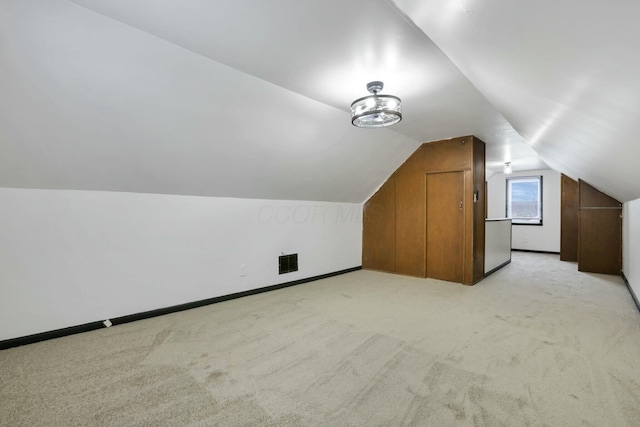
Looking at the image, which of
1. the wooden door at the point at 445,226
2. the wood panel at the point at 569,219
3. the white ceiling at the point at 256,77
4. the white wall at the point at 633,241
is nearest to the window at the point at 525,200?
the wood panel at the point at 569,219

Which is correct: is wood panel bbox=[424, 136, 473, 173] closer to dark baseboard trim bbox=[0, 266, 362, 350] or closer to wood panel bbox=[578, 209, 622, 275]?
wood panel bbox=[578, 209, 622, 275]

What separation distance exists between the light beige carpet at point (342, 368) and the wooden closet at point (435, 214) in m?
1.20

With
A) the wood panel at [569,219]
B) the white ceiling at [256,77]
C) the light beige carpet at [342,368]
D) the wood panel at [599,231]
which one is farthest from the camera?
the wood panel at [569,219]

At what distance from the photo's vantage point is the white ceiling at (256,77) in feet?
3.84

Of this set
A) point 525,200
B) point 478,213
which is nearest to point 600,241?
point 478,213

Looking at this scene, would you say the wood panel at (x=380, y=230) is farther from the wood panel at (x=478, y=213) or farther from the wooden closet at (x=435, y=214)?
the wood panel at (x=478, y=213)

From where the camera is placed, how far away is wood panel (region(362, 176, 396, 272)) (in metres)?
5.23

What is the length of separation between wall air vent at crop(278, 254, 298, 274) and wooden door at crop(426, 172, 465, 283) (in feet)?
7.15

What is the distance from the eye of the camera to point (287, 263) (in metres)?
4.37

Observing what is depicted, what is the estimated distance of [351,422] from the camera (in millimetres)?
1521

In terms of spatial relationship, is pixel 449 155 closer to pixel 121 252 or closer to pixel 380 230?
pixel 380 230

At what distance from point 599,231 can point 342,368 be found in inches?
224

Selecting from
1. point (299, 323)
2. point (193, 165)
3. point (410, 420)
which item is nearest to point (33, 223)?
point (193, 165)

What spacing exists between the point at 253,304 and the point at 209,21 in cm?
282
